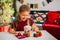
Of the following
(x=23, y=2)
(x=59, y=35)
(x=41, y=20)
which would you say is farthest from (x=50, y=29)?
(x=23, y=2)

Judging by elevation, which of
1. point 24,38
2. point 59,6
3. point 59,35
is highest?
point 59,6

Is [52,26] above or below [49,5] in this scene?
below

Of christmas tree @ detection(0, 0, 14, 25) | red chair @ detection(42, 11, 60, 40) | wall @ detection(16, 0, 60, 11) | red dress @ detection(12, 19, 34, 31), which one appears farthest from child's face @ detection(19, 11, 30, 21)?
wall @ detection(16, 0, 60, 11)

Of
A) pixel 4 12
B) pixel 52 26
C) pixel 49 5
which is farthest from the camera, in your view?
pixel 49 5

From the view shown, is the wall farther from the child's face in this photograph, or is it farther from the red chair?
the child's face

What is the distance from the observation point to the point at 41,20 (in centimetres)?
400

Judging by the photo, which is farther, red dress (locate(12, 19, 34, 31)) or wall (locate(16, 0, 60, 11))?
wall (locate(16, 0, 60, 11))

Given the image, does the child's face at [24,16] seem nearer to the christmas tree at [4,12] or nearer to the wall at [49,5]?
the christmas tree at [4,12]

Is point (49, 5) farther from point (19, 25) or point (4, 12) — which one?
point (19, 25)

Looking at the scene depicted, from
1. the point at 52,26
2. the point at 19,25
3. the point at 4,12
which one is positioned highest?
the point at 4,12

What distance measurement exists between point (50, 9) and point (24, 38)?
93.0 inches

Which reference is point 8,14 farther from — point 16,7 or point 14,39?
point 14,39

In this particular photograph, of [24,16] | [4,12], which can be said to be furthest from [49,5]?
[24,16]

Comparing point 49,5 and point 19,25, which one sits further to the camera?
point 49,5
